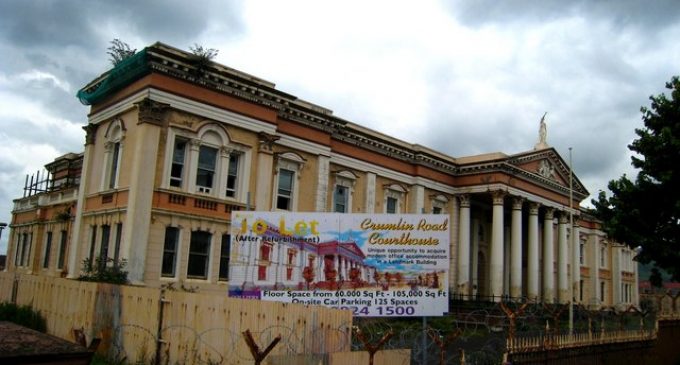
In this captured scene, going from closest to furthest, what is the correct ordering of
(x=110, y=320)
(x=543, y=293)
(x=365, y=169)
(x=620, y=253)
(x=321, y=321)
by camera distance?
(x=321, y=321)
(x=110, y=320)
(x=365, y=169)
(x=543, y=293)
(x=620, y=253)

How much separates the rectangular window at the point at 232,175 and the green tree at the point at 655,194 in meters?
13.9

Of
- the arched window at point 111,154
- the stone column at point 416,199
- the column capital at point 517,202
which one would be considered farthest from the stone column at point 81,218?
the column capital at point 517,202

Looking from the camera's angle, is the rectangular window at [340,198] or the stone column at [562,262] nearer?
the rectangular window at [340,198]

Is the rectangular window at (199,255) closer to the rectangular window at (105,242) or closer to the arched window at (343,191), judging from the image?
the rectangular window at (105,242)

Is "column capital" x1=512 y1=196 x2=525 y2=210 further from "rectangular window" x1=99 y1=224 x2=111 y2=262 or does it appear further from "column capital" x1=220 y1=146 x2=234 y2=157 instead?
"rectangular window" x1=99 y1=224 x2=111 y2=262

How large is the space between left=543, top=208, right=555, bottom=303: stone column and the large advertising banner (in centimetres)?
3033

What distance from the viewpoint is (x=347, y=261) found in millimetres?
11969

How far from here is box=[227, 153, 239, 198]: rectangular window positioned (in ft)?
76.0

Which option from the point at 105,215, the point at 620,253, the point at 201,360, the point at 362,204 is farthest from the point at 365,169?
the point at 620,253

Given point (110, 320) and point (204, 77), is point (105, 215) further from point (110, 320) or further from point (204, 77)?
point (110, 320)

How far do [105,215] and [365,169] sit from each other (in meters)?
13.5

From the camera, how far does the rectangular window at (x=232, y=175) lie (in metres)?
23.2

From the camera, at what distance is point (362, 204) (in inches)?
1195

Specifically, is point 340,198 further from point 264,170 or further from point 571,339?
point 571,339
